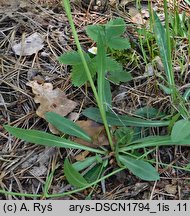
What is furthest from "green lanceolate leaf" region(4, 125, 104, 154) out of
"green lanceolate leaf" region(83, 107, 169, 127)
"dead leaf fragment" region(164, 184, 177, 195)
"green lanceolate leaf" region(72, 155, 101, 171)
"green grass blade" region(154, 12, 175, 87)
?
"green grass blade" region(154, 12, 175, 87)

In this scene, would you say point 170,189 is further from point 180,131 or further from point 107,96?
point 107,96

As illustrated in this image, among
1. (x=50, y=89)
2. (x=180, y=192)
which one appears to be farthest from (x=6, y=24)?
(x=180, y=192)

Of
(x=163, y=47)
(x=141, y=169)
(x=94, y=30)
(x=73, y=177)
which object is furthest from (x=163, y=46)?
(x=73, y=177)

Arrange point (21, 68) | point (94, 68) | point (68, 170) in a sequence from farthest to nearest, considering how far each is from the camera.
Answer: point (21, 68) < point (94, 68) < point (68, 170)

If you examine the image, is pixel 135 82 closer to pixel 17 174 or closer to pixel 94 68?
pixel 94 68

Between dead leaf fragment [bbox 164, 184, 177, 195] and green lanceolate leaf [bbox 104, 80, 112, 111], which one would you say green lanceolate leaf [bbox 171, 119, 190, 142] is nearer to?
dead leaf fragment [bbox 164, 184, 177, 195]

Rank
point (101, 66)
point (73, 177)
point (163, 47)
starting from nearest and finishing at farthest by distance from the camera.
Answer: point (73, 177), point (101, 66), point (163, 47)
